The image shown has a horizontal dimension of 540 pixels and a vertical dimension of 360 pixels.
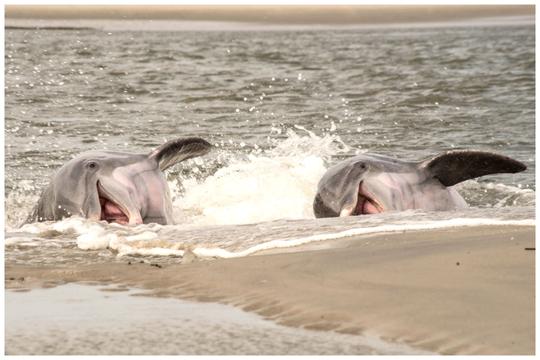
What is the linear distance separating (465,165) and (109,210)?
2.71m

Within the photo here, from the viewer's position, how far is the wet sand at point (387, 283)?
6.60 m

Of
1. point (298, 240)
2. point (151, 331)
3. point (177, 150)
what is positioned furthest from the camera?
point (177, 150)

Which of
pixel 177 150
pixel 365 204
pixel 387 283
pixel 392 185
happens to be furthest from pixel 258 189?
pixel 387 283

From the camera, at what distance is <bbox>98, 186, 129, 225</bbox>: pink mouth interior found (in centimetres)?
1075

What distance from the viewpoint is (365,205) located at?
11000 mm

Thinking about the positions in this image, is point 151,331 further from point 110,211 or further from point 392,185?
point 392,185

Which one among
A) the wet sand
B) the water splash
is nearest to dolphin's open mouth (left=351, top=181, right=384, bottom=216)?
the water splash

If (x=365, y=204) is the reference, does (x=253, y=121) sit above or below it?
above

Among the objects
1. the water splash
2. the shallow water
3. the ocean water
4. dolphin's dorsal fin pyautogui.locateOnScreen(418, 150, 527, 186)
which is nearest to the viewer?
the shallow water

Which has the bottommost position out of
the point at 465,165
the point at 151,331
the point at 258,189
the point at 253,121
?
the point at 151,331

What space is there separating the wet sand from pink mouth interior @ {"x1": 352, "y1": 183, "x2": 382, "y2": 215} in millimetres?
2112

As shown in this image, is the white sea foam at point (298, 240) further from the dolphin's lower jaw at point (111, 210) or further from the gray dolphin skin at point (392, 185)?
the gray dolphin skin at point (392, 185)

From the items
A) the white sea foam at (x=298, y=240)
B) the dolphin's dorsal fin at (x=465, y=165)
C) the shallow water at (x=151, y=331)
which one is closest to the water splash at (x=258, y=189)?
the dolphin's dorsal fin at (x=465, y=165)

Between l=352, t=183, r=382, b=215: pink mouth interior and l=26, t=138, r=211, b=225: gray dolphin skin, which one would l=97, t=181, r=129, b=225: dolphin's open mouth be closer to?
l=26, t=138, r=211, b=225: gray dolphin skin
